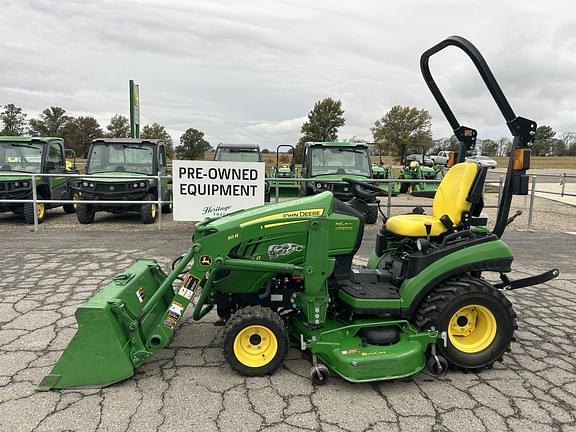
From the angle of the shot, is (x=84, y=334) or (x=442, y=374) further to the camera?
(x=442, y=374)

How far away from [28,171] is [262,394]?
9489mm

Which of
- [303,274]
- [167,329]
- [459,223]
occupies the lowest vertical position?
[167,329]

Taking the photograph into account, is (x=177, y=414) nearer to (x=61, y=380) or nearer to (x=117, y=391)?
(x=117, y=391)

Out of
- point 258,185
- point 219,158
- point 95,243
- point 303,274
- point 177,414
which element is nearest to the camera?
point 177,414

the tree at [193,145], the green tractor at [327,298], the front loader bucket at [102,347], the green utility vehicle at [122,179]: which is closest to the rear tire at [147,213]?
the green utility vehicle at [122,179]

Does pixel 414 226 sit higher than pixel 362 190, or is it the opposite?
pixel 362 190

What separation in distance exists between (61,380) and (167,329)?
0.74 metres

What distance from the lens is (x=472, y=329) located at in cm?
340

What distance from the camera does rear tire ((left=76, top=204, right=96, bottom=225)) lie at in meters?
9.42

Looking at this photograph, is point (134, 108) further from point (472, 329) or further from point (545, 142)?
point (545, 142)

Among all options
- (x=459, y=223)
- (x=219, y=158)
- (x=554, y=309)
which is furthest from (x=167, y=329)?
(x=219, y=158)

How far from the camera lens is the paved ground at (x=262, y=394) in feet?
8.72

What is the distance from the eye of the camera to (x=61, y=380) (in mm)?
→ 2941

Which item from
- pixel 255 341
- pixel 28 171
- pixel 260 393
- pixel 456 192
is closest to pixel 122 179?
pixel 28 171
